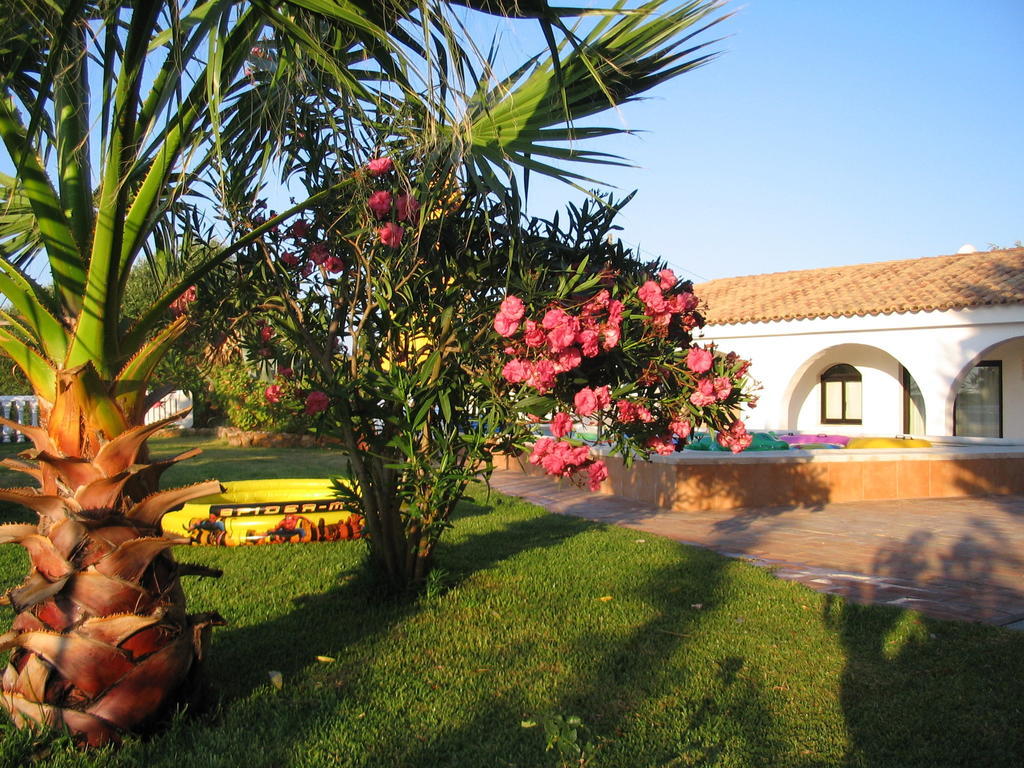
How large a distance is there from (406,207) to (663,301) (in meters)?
1.51

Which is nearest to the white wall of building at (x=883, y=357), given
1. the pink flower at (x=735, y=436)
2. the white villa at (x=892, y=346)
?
the white villa at (x=892, y=346)

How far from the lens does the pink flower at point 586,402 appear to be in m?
4.47

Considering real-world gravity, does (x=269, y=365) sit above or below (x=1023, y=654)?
above

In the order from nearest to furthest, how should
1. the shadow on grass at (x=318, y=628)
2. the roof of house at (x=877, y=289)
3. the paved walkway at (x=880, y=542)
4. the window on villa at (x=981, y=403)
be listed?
the shadow on grass at (x=318, y=628) < the paved walkway at (x=880, y=542) < the roof of house at (x=877, y=289) < the window on villa at (x=981, y=403)

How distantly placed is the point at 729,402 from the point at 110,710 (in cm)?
350

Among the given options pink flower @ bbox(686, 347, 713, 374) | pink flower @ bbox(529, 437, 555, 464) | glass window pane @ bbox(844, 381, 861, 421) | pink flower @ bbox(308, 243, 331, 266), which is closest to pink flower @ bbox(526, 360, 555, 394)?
pink flower @ bbox(529, 437, 555, 464)

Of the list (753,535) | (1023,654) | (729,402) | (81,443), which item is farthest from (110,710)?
(753,535)

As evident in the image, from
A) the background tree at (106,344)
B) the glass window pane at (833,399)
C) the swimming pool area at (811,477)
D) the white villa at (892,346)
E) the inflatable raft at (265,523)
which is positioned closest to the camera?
the background tree at (106,344)

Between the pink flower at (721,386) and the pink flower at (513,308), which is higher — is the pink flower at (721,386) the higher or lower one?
the lower one

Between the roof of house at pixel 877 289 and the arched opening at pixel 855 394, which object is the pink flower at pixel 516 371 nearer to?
the roof of house at pixel 877 289

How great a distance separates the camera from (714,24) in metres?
3.35

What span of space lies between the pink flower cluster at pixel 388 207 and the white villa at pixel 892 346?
42.6ft

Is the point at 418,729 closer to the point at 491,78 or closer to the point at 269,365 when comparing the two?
the point at 491,78

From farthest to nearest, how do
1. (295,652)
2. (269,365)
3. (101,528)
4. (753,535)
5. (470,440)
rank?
(753,535) < (269,365) < (470,440) < (295,652) < (101,528)
